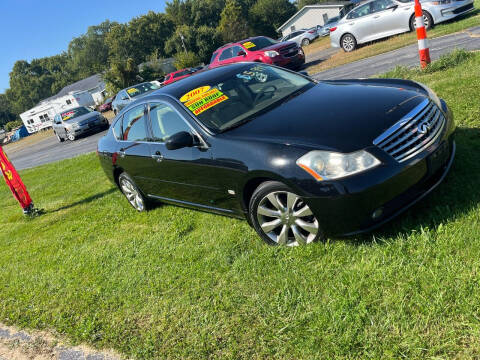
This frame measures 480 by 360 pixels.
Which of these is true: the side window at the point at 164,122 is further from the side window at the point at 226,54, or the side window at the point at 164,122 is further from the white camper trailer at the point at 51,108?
the white camper trailer at the point at 51,108

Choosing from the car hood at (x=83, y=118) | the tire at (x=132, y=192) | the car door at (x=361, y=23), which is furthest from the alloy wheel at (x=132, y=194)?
the car hood at (x=83, y=118)

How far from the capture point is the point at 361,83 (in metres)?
4.27

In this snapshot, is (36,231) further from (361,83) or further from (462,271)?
(462,271)

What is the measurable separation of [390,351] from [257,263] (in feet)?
4.64

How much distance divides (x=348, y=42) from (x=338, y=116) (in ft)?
47.0

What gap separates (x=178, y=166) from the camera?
4.21 meters

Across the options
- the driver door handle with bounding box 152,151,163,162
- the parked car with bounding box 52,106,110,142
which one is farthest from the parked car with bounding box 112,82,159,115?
the driver door handle with bounding box 152,151,163,162

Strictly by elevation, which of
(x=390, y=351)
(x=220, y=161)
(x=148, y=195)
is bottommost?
(x=390, y=351)

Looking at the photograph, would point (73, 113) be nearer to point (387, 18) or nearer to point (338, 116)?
point (387, 18)

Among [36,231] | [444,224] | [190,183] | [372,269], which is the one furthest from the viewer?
[36,231]

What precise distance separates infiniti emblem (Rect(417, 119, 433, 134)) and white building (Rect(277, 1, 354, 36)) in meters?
68.8

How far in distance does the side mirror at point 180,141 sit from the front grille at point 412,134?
1.71 m

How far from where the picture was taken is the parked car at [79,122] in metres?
19.0

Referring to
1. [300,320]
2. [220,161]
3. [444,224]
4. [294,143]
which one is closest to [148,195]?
[220,161]
